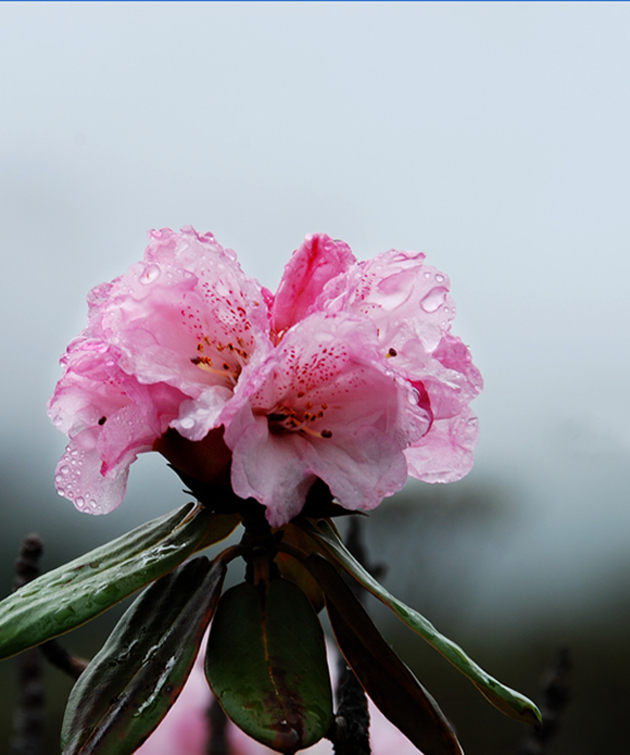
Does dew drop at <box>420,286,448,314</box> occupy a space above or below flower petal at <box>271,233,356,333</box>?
below

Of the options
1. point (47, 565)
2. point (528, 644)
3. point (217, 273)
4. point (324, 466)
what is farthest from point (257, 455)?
point (528, 644)

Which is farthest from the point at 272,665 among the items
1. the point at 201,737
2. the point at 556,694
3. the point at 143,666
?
the point at 556,694

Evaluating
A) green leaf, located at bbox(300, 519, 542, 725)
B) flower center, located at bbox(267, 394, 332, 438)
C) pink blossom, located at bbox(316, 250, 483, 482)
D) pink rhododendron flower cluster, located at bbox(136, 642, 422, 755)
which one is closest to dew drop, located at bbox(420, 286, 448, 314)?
pink blossom, located at bbox(316, 250, 483, 482)

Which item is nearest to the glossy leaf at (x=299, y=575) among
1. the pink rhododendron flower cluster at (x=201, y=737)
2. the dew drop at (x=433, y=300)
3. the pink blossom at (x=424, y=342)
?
the pink blossom at (x=424, y=342)

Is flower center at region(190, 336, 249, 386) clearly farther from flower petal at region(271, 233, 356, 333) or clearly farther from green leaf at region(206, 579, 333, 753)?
green leaf at region(206, 579, 333, 753)

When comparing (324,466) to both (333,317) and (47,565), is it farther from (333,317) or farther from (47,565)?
(47,565)

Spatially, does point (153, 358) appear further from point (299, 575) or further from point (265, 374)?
point (299, 575)
